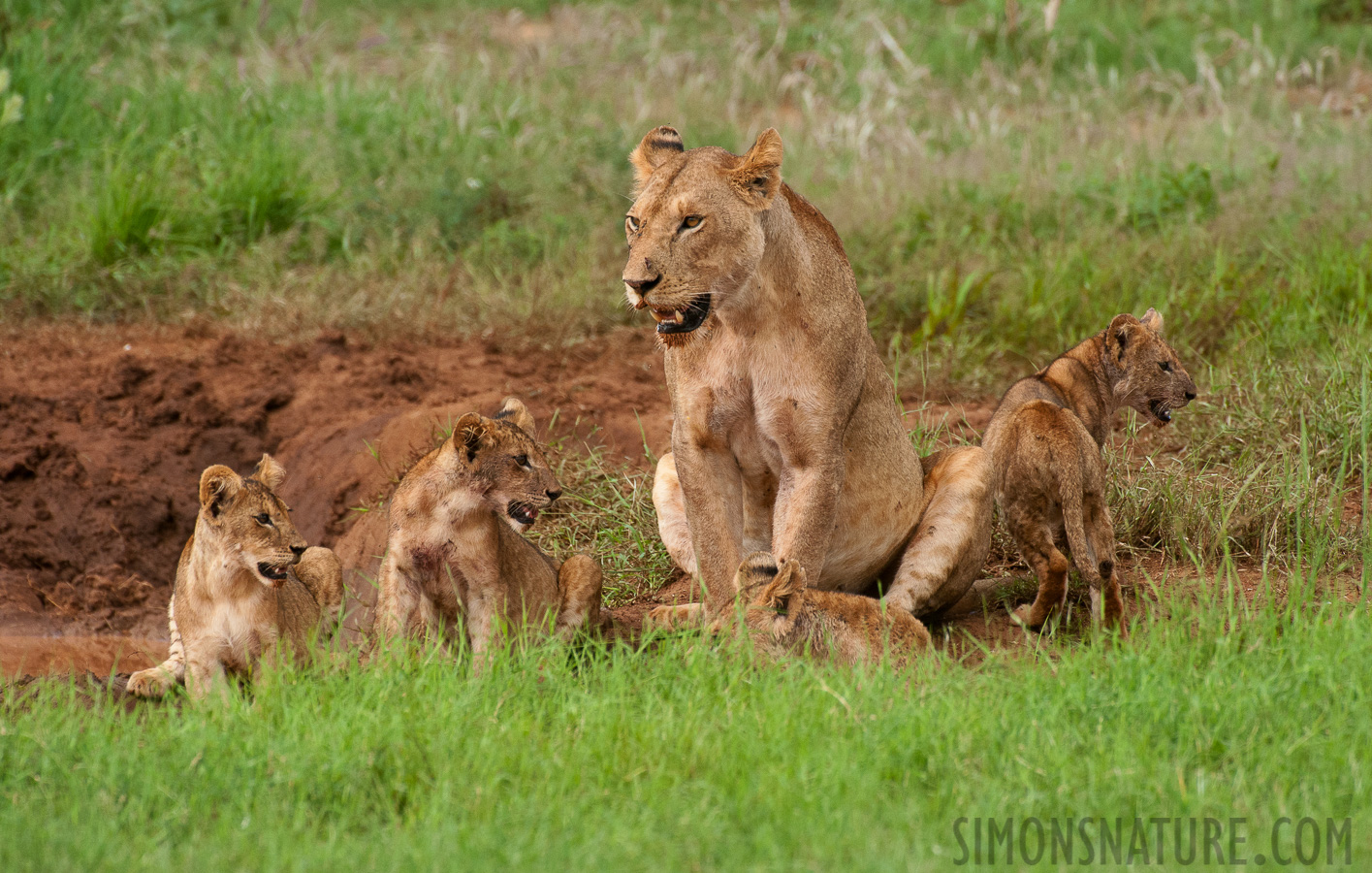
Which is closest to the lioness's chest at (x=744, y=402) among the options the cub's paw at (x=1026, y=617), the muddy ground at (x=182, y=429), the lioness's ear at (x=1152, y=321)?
the cub's paw at (x=1026, y=617)

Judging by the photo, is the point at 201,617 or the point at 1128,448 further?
the point at 1128,448

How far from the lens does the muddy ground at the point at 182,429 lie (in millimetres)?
6828

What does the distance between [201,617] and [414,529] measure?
789mm

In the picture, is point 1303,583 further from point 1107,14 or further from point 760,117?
point 1107,14

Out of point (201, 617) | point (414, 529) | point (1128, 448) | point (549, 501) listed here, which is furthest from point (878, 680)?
point (1128, 448)

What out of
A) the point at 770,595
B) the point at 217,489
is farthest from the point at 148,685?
the point at 770,595

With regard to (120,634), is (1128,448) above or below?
above

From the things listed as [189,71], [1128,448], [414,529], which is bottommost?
[1128,448]

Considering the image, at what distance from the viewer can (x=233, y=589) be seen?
512 centimetres

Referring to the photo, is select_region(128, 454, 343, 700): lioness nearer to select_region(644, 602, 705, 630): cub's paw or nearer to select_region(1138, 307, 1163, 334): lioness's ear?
select_region(644, 602, 705, 630): cub's paw

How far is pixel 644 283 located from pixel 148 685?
2326 mm

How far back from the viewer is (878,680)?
179 inches

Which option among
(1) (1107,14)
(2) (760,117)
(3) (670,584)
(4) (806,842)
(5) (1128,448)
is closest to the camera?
(4) (806,842)

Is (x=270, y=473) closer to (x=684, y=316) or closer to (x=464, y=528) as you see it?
(x=464, y=528)
